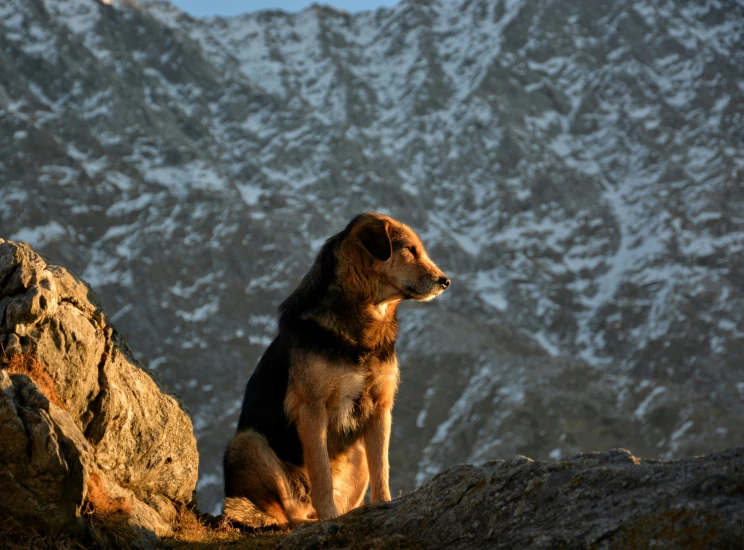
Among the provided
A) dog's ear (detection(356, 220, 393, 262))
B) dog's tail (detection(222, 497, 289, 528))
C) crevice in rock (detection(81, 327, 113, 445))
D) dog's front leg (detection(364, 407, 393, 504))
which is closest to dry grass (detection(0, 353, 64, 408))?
crevice in rock (detection(81, 327, 113, 445))

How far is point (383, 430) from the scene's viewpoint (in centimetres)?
1080

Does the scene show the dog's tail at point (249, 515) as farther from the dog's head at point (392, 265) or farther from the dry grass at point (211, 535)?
the dog's head at point (392, 265)

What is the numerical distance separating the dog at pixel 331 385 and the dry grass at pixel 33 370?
2814 mm

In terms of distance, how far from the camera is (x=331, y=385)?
10164mm

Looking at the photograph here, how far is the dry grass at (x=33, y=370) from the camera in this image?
8.44m

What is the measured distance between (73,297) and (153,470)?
7.57 ft

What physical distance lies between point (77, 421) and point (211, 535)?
2.08m

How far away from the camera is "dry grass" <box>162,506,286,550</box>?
364 inches

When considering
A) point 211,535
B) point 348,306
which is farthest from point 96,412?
point 348,306

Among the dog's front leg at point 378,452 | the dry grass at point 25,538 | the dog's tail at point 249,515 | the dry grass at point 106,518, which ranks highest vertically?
the dry grass at point 25,538

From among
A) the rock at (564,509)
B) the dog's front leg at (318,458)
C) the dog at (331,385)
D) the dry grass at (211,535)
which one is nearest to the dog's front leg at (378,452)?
the dog at (331,385)

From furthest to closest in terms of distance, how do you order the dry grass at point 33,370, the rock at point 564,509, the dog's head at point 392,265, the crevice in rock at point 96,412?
the dog's head at point 392,265
the crevice in rock at point 96,412
the dry grass at point 33,370
the rock at point 564,509

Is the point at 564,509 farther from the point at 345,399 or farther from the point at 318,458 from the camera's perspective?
the point at 318,458

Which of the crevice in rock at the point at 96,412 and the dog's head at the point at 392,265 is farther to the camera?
the dog's head at the point at 392,265
